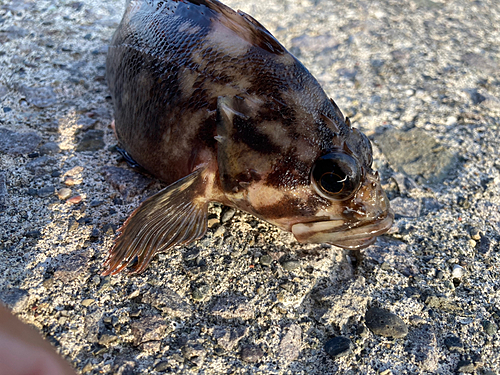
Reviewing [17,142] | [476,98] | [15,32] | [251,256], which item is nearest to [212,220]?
[251,256]

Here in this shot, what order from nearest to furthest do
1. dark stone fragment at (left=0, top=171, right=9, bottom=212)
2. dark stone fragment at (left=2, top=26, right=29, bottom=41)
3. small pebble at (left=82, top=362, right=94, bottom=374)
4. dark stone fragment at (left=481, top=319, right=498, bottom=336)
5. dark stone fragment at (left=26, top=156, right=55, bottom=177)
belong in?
small pebble at (left=82, top=362, right=94, bottom=374), dark stone fragment at (left=481, top=319, right=498, bottom=336), dark stone fragment at (left=0, top=171, right=9, bottom=212), dark stone fragment at (left=26, top=156, right=55, bottom=177), dark stone fragment at (left=2, top=26, right=29, bottom=41)

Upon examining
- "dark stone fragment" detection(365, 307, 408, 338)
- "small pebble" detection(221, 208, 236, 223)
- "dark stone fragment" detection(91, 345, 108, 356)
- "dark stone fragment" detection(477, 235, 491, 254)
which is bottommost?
"dark stone fragment" detection(91, 345, 108, 356)

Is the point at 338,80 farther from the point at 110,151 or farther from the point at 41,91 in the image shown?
the point at 41,91

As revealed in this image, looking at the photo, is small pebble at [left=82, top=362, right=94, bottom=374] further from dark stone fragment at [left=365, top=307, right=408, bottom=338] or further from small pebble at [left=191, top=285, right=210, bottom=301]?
dark stone fragment at [left=365, top=307, right=408, bottom=338]

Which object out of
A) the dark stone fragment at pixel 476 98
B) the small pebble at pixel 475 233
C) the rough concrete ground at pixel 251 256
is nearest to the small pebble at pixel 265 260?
the rough concrete ground at pixel 251 256

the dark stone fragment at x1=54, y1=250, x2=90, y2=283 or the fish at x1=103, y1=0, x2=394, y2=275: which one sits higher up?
the fish at x1=103, y1=0, x2=394, y2=275

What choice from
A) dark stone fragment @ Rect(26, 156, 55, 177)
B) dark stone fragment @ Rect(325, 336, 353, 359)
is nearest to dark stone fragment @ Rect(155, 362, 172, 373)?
dark stone fragment @ Rect(325, 336, 353, 359)
